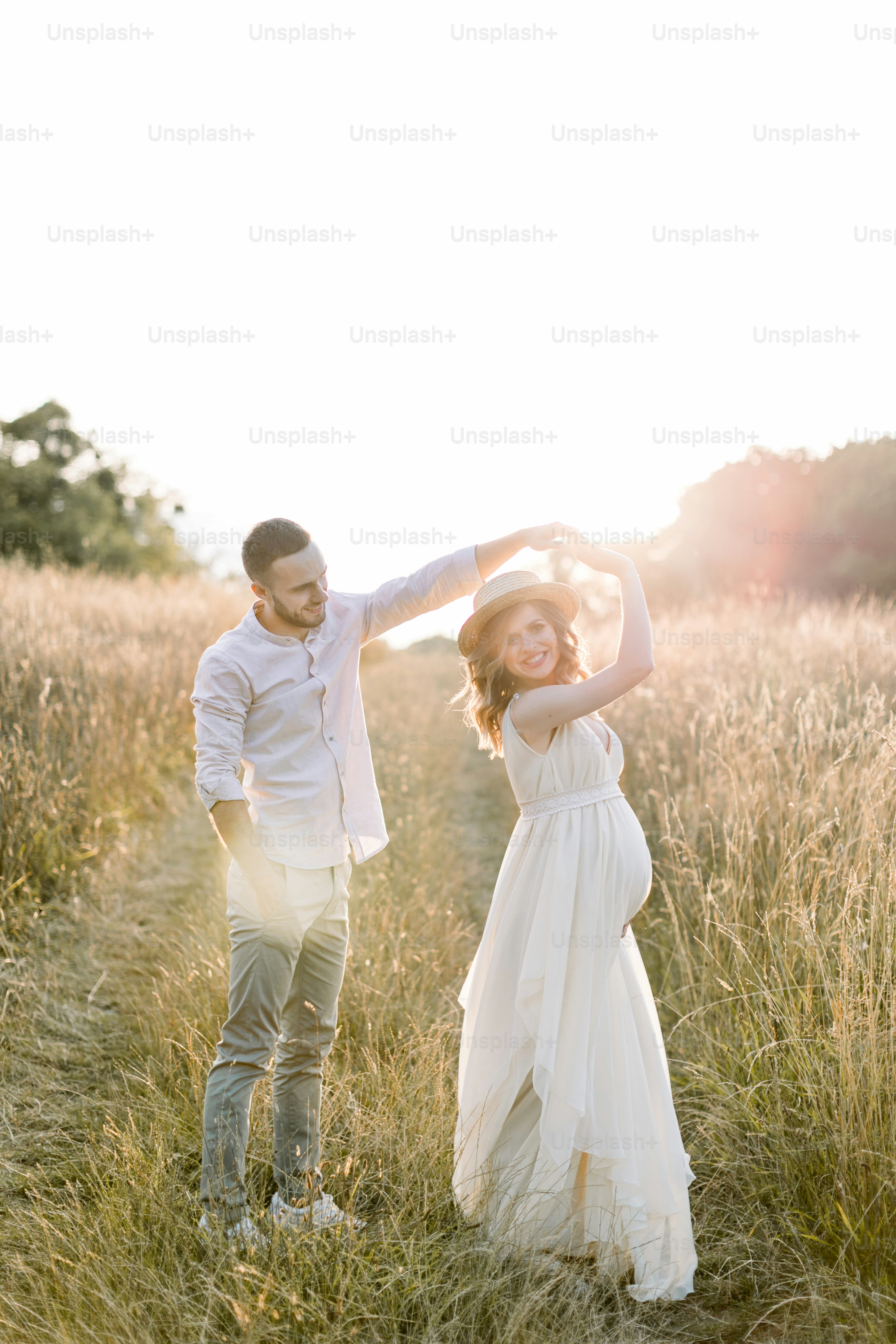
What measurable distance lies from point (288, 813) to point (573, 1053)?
3.68ft

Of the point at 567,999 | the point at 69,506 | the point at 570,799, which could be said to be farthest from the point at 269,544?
the point at 69,506

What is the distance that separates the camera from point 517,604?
2.65 metres

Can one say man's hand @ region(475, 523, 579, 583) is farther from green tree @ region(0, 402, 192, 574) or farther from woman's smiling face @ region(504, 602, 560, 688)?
green tree @ region(0, 402, 192, 574)

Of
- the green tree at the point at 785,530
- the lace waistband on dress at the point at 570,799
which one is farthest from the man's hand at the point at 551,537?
the green tree at the point at 785,530

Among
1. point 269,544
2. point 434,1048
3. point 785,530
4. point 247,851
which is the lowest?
point 434,1048

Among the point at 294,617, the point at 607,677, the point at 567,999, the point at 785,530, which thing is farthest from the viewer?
the point at 785,530

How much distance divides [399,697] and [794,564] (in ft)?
27.7

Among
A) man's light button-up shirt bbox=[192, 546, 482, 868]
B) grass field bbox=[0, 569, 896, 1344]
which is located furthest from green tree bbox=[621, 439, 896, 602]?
man's light button-up shirt bbox=[192, 546, 482, 868]

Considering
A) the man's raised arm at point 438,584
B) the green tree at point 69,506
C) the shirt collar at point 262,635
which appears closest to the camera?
the shirt collar at point 262,635

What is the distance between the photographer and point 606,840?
2.51m

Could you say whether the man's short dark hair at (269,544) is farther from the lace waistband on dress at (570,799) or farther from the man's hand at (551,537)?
the lace waistband on dress at (570,799)

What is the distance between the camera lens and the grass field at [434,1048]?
83.6 inches

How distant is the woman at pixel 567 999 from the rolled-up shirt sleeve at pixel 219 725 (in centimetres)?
75

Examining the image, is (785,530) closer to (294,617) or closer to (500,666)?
(500,666)
